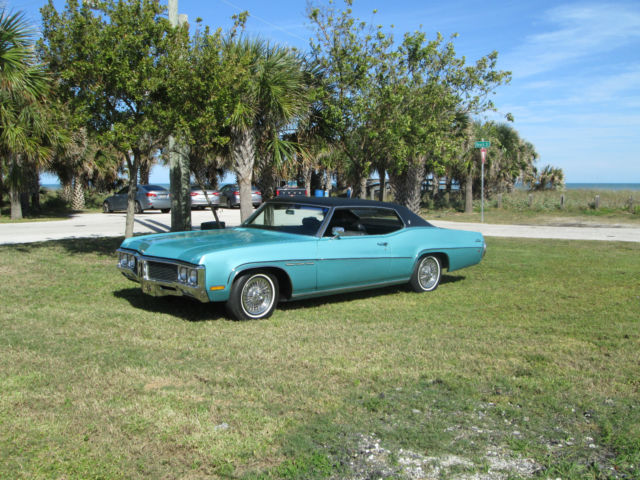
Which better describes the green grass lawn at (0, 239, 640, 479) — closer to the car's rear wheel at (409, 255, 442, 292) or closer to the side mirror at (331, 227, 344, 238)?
the car's rear wheel at (409, 255, 442, 292)

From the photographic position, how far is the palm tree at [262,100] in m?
12.4

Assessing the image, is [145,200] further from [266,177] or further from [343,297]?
[343,297]

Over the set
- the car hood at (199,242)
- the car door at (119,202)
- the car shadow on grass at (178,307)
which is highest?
the car door at (119,202)

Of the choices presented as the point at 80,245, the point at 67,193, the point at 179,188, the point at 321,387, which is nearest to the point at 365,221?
the point at 321,387

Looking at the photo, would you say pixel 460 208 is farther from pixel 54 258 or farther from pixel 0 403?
pixel 0 403

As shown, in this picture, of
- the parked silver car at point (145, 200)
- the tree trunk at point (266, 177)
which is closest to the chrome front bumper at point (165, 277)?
the tree trunk at point (266, 177)

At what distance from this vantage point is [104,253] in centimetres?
1229

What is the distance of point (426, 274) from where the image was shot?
870 cm

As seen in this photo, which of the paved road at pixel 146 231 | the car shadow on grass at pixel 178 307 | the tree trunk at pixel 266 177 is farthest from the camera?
the paved road at pixel 146 231

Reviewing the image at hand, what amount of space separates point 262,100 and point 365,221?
218 inches

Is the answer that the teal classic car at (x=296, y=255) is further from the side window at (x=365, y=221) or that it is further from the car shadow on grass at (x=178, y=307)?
the car shadow on grass at (x=178, y=307)

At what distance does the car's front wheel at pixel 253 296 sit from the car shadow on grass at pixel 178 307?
34 cm

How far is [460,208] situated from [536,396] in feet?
89.6

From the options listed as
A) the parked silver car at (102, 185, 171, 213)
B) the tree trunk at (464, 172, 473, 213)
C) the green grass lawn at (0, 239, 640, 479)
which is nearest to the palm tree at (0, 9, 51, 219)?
the green grass lawn at (0, 239, 640, 479)
